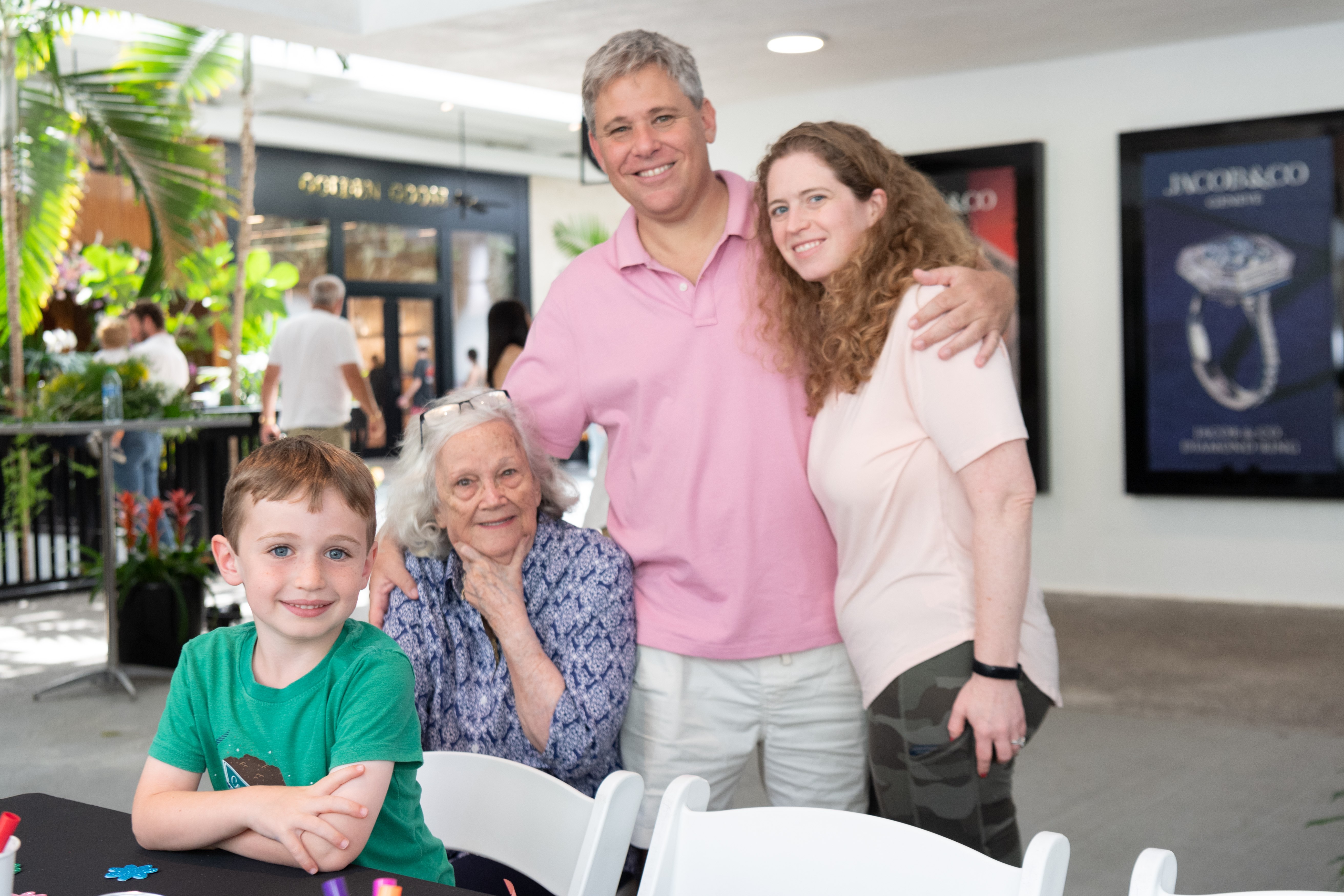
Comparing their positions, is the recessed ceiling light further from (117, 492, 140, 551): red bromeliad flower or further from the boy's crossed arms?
the boy's crossed arms

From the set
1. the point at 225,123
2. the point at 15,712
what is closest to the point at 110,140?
the point at 15,712

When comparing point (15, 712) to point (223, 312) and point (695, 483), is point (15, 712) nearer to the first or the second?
point (695, 483)

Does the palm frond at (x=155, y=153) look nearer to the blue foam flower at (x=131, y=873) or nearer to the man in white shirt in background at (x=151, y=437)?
the man in white shirt in background at (x=151, y=437)

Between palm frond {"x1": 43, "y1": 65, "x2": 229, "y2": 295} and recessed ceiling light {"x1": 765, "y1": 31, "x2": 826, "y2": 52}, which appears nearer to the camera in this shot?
recessed ceiling light {"x1": 765, "y1": 31, "x2": 826, "y2": 52}

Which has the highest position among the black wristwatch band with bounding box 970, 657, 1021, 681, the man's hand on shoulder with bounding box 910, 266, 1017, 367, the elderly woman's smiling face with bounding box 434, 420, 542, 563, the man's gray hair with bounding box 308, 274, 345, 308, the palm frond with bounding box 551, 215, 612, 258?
the palm frond with bounding box 551, 215, 612, 258

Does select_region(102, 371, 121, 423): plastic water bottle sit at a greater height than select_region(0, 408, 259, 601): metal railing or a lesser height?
greater

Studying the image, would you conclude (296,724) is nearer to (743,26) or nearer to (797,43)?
(743,26)

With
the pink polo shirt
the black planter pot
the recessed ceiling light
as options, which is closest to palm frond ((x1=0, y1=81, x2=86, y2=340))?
the black planter pot

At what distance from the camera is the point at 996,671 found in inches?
66.1

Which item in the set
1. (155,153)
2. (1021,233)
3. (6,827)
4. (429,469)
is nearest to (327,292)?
(155,153)

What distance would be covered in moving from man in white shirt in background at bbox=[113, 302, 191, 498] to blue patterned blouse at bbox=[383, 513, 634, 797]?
5406mm

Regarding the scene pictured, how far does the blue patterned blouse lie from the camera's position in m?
1.87

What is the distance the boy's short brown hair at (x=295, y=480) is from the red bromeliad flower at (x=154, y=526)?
13.2ft

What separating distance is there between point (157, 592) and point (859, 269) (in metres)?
4.09
